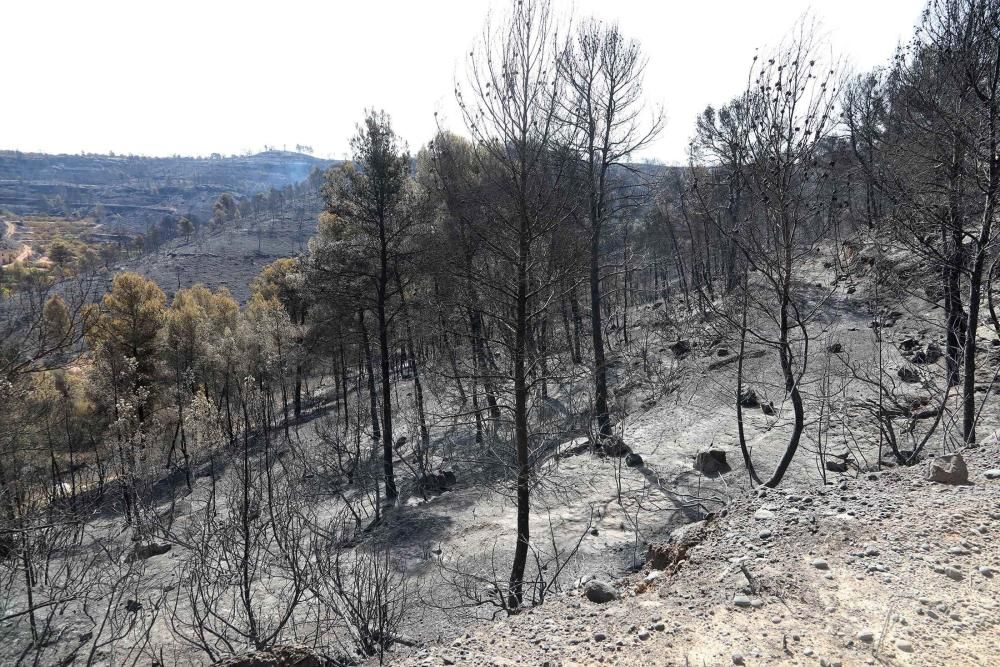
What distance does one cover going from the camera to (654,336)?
23.8 metres

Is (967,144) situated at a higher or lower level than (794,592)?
higher

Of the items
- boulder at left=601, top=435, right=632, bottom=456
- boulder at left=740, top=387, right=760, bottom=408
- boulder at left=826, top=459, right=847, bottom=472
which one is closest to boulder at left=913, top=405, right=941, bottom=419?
boulder at left=826, top=459, right=847, bottom=472

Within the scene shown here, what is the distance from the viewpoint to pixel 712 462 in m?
10.2

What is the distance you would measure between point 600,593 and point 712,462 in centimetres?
649

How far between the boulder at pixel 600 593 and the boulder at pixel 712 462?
6266 mm

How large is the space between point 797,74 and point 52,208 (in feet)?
809

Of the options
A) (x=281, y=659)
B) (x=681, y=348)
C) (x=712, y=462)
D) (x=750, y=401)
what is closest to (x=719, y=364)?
(x=681, y=348)

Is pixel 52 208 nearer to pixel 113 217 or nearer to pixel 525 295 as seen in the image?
pixel 113 217

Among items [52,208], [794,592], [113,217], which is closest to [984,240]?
[794,592]

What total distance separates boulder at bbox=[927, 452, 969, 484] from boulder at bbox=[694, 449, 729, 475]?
203 inches

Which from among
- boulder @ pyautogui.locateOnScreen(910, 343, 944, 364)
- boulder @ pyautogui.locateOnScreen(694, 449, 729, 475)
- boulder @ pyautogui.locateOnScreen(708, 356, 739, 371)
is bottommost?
boulder @ pyautogui.locateOnScreen(694, 449, 729, 475)

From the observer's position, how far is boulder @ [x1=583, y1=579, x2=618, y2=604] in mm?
4527

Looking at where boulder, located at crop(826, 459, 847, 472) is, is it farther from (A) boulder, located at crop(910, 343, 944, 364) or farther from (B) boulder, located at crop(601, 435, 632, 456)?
(A) boulder, located at crop(910, 343, 944, 364)

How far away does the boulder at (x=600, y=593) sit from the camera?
4.53m
